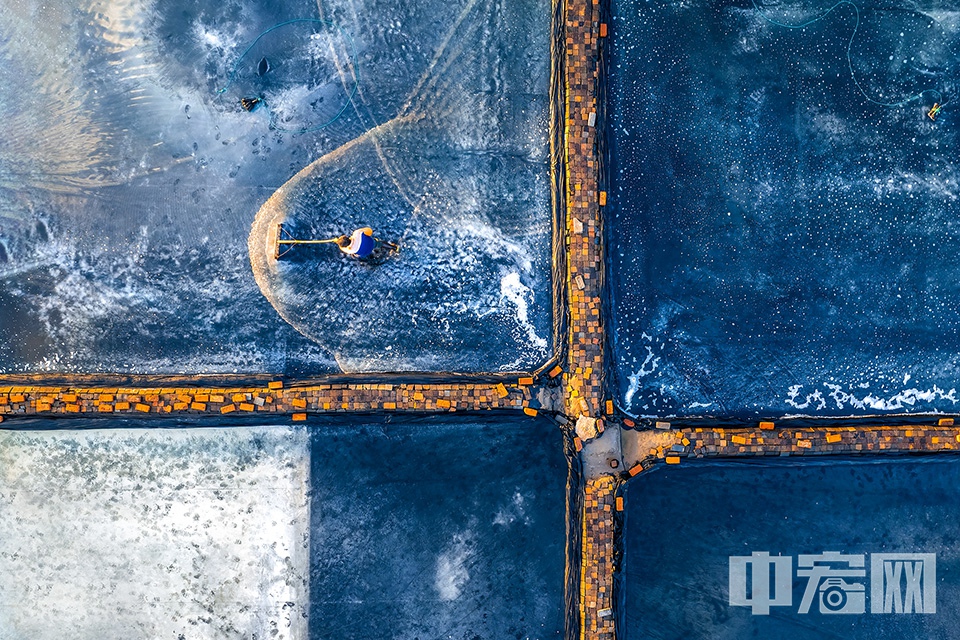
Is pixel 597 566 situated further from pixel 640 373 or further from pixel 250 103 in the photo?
pixel 250 103

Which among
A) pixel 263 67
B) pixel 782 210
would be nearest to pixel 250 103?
pixel 263 67

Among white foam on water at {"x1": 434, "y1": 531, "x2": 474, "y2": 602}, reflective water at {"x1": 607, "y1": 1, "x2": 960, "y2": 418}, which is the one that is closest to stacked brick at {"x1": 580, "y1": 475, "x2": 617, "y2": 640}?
reflective water at {"x1": 607, "y1": 1, "x2": 960, "y2": 418}

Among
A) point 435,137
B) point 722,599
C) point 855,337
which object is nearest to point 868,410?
point 855,337

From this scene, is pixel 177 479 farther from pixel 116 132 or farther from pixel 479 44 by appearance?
pixel 479 44

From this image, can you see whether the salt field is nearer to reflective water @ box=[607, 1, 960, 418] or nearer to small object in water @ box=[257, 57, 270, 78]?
reflective water @ box=[607, 1, 960, 418]

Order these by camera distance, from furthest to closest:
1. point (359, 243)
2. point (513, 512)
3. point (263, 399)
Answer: point (513, 512), point (263, 399), point (359, 243)
